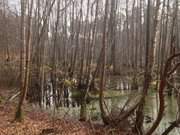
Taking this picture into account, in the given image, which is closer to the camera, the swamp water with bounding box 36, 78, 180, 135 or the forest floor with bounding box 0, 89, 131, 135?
the forest floor with bounding box 0, 89, 131, 135

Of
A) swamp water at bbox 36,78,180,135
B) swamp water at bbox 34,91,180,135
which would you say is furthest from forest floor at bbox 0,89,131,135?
swamp water at bbox 34,91,180,135

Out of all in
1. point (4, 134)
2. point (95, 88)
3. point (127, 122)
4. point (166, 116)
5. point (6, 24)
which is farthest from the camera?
point (6, 24)

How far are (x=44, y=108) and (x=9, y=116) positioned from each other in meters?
3.85

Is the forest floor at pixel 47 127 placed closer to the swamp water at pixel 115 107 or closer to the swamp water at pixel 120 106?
the swamp water at pixel 115 107

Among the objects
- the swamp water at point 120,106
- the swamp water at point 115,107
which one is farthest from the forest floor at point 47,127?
the swamp water at point 120,106

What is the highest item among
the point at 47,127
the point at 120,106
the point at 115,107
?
the point at 115,107

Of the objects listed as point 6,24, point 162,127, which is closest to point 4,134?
point 162,127

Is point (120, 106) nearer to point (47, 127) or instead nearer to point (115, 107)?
point (115, 107)

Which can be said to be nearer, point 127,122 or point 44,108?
point 127,122

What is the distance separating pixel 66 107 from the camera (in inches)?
585

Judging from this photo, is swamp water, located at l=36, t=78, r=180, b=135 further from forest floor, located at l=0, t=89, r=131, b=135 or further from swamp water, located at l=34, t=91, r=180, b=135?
forest floor, located at l=0, t=89, r=131, b=135

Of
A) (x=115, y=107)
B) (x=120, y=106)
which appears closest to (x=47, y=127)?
(x=115, y=107)

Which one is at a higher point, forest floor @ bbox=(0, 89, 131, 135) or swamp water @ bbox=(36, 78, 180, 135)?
forest floor @ bbox=(0, 89, 131, 135)

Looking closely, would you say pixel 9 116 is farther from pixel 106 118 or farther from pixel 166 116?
pixel 166 116
